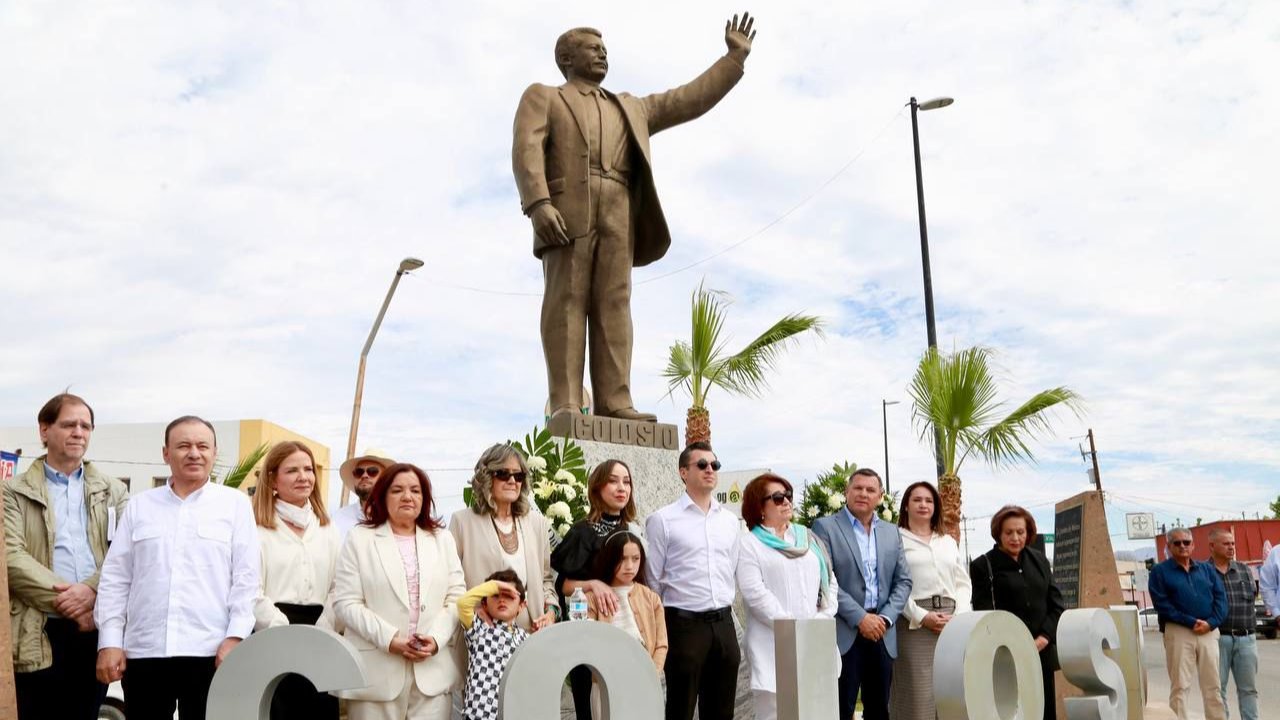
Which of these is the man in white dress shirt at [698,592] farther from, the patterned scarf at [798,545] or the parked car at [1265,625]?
the parked car at [1265,625]

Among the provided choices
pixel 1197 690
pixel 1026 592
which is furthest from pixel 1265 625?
pixel 1026 592

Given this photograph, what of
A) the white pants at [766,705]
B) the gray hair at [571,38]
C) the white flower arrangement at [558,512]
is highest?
the gray hair at [571,38]

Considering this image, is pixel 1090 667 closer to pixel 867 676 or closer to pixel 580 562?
pixel 867 676

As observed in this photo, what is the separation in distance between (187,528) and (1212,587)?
7826mm

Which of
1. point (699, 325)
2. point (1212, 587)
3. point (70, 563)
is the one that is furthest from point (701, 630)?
point (699, 325)

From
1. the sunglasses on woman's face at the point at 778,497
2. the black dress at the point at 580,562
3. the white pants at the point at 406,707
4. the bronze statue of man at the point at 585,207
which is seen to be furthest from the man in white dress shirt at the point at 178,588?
the bronze statue of man at the point at 585,207

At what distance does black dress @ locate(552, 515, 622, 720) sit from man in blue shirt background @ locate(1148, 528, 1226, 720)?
17.8 ft

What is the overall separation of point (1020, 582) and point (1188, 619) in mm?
3074

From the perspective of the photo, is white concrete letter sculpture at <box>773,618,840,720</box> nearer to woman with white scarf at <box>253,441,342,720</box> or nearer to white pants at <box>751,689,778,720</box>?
white pants at <box>751,689,778,720</box>

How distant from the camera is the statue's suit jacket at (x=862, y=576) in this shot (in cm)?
562

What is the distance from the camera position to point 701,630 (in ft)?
16.8

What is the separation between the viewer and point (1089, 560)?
970 centimetres

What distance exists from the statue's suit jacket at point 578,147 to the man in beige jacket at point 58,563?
3725mm

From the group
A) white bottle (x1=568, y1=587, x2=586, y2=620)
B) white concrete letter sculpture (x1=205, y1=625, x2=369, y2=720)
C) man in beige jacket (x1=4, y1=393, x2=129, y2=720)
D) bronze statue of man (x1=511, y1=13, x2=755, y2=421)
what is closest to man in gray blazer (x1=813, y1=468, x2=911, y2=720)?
white bottle (x1=568, y1=587, x2=586, y2=620)
